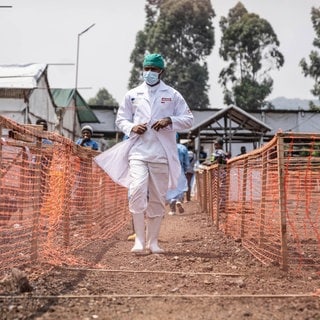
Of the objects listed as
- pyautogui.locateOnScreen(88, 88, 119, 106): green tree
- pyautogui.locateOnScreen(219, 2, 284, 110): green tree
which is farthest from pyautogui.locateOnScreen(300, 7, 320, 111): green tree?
pyautogui.locateOnScreen(88, 88, 119, 106): green tree

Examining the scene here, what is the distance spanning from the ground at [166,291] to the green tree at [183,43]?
136 ft

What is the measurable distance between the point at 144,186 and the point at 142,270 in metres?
1.17

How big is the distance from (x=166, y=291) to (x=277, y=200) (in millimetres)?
1698

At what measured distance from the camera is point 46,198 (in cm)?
544

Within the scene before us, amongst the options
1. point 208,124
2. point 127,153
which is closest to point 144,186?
point 127,153

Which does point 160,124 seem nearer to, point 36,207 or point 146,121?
point 146,121

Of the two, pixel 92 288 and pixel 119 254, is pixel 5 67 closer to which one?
pixel 119 254

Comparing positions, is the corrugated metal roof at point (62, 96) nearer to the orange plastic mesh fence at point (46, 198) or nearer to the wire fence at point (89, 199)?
the orange plastic mesh fence at point (46, 198)

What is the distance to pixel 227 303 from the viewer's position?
3193 mm

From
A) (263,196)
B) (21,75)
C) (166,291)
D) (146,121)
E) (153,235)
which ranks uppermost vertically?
(21,75)

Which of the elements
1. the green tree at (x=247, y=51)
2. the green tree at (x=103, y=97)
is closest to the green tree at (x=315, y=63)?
the green tree at (x=247, y=51)

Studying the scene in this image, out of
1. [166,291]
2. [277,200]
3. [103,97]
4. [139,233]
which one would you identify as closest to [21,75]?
[139,233]

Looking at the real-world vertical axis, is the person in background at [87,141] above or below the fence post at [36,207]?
above

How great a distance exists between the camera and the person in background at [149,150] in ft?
17.5
